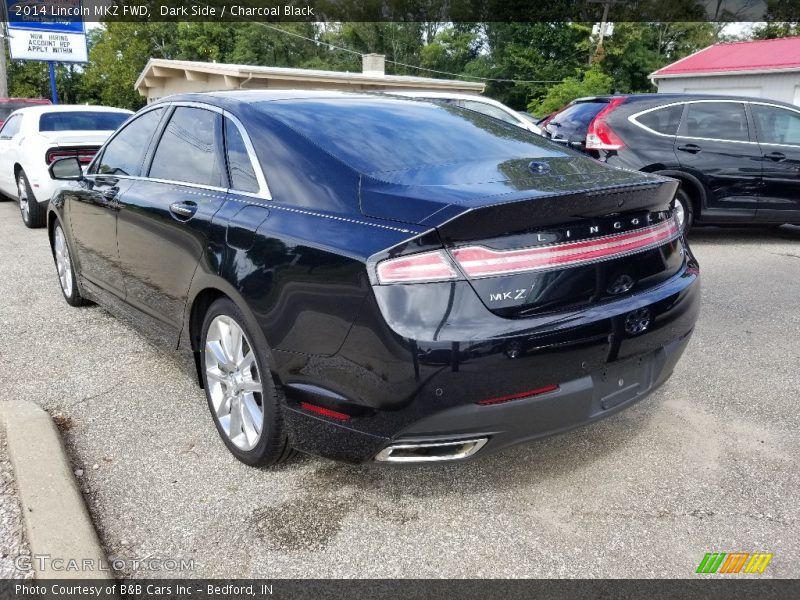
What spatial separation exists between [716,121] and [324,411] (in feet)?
22.3

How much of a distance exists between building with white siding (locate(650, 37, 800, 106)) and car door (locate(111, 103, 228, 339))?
23886 mm

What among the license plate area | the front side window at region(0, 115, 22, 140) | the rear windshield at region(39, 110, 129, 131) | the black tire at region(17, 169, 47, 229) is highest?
the rear windshield at region(39, 110, 129, 131)

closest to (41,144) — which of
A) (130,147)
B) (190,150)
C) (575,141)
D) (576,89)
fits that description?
(130,147)

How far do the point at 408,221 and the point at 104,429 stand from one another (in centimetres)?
199

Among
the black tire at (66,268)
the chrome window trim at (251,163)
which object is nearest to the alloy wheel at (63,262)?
the black tire at (66,268)

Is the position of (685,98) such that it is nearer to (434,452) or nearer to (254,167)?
(254,167)

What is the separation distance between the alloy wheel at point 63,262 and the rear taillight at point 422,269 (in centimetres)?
363

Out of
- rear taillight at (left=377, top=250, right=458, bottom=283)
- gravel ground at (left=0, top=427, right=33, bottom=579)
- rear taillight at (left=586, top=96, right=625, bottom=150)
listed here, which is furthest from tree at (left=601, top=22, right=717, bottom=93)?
gravel ground at (left=0, top=427, right=33, bottom=579)

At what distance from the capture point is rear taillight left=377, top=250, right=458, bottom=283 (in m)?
2.18

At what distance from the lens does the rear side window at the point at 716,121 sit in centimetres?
748

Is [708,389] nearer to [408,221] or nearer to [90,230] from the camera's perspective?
[408,221]

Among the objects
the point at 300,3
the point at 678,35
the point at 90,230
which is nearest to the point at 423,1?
the point at 300,3

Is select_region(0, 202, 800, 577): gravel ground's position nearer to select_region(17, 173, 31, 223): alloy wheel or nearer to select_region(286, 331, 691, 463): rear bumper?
select_region(286, 331, 691, 463): rear bumper

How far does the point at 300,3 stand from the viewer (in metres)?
55.8
